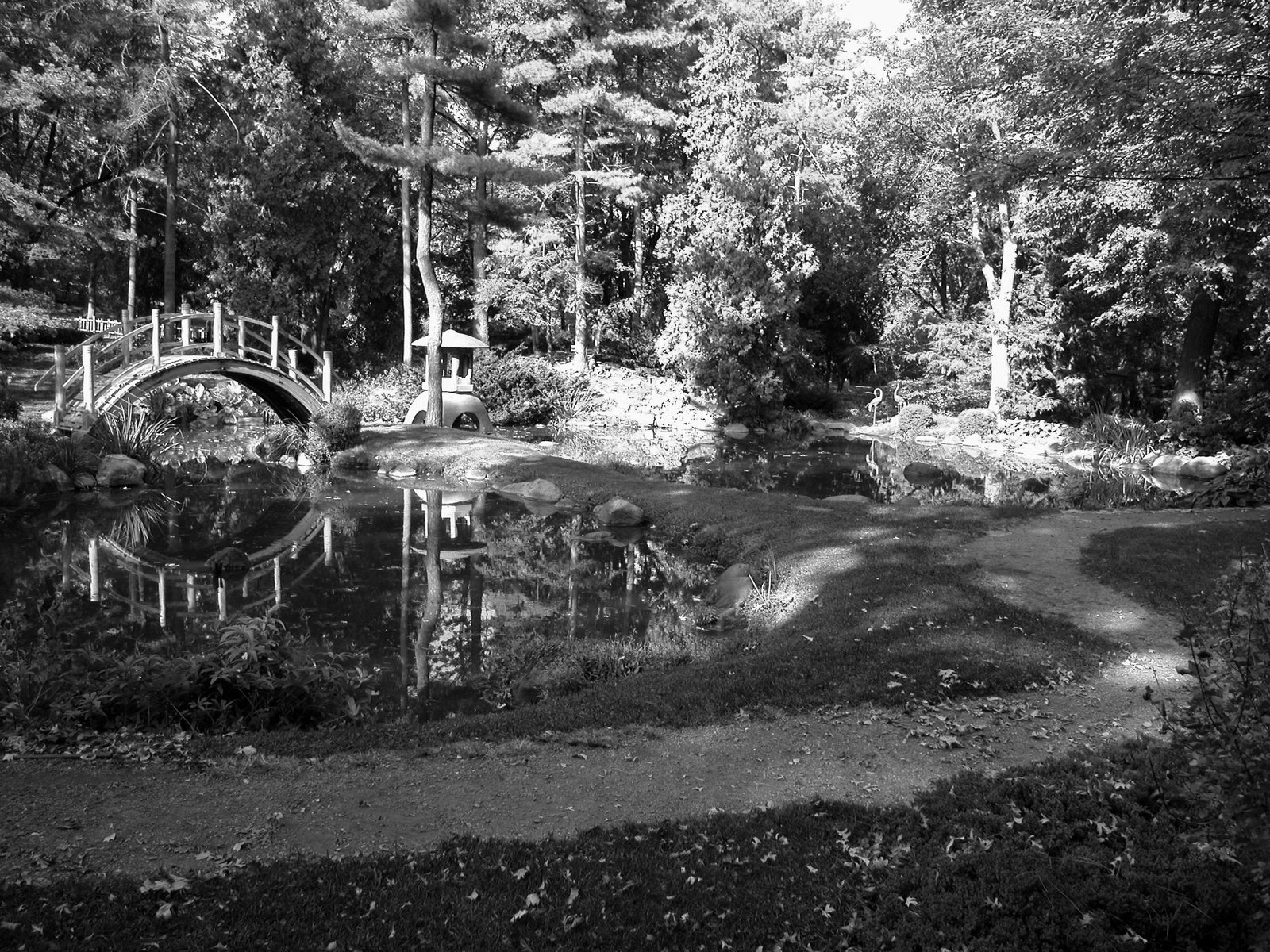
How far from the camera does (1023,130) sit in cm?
1920

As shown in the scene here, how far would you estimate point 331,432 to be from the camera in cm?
1952

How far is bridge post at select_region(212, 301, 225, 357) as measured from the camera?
60.4ft

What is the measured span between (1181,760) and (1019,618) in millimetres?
3634

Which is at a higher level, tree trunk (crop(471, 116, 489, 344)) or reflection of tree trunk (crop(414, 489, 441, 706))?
tree trunk (crop(471, 116, 489, 344))

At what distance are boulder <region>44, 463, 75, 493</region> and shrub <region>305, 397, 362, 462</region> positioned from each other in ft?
16.2

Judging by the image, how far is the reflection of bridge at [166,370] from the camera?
16.2m

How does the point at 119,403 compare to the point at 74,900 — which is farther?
the point at 119,403

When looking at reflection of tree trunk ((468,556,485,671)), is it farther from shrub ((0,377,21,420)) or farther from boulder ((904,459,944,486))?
boulder ((904,459,944,486))

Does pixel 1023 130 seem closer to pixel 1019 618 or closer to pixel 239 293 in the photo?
pixel 1019 618

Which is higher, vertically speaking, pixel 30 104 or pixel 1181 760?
pixel 30 104

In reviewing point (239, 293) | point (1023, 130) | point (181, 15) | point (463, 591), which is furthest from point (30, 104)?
point (1023, 130)

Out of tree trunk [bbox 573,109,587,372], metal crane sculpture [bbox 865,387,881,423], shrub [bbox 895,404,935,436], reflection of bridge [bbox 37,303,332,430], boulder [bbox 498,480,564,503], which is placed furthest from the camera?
tree trunk [bbox 573,109,587,372]

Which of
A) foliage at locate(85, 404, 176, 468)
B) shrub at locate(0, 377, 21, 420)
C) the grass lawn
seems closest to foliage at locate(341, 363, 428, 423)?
foliage at locate(85, 404, 176, 468)

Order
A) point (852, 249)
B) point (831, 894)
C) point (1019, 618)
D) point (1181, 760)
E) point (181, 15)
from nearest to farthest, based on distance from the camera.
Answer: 1. point (831, 894)
2. point (1181, 760)
3. point (1019, 618)
4. point (181, 15)
5. point (852, 249)
